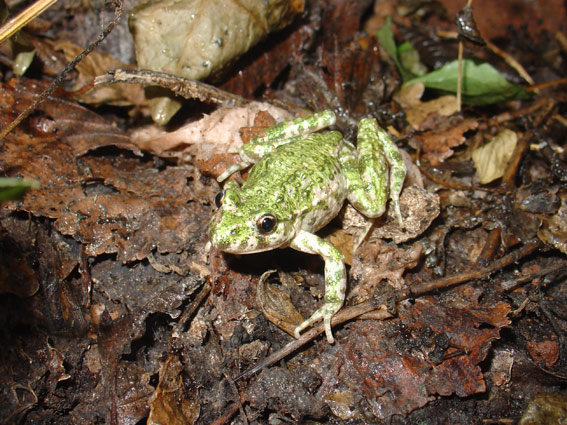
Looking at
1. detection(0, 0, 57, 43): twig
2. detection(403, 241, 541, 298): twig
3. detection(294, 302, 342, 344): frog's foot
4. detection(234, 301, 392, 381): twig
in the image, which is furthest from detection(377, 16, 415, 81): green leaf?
detection(0, 0, 57, 43): twig

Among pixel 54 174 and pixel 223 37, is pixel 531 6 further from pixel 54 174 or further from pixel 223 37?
pixel 54 174

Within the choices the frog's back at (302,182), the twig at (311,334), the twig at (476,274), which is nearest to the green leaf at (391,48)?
the frog's back at (302,182)

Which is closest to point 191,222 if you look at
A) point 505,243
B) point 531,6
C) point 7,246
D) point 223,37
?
point 7,246

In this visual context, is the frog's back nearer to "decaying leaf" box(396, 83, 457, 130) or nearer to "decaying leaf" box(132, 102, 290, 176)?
"decaying leaf" box(132, 102, 290, 176)

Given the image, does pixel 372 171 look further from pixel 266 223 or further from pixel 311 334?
pixel 311 334

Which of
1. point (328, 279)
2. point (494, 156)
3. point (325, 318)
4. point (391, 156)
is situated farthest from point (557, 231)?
point (325, 318)

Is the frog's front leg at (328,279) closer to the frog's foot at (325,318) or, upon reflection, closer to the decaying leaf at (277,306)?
the frog's foot at (325,318)
